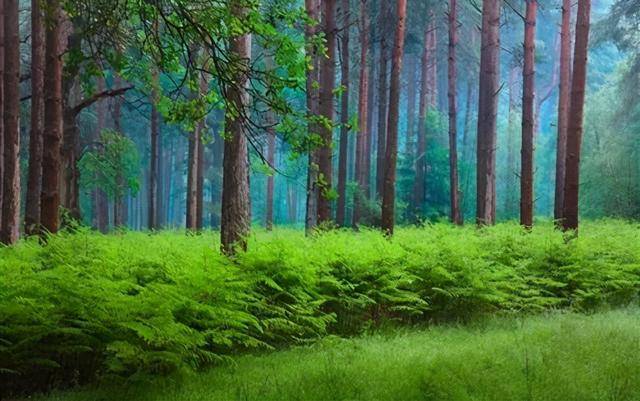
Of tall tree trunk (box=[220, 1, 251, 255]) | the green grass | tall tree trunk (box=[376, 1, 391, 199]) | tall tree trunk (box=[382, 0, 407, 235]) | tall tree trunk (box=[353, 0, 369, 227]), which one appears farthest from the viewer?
tall tree trunk (box=[353, 0, 369, 227])

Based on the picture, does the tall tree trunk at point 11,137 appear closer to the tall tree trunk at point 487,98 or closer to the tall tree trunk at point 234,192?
the tall tree trunk at point 234,192

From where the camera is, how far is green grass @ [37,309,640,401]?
5363mm

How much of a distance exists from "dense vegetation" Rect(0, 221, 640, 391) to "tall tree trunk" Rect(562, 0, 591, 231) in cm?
114

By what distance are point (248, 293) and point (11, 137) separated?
10330 millimetres

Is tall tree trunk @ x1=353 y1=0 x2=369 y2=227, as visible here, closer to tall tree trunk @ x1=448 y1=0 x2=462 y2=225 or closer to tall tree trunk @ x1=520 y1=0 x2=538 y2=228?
tall tree trunk @ x1=448 y1=0 x2=462 y2=225

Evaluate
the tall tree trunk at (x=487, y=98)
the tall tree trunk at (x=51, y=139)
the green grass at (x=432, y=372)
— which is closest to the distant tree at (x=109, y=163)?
the tall tree trunk at (x=51, y=139)

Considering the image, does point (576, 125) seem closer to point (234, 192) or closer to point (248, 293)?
point (234, 192)

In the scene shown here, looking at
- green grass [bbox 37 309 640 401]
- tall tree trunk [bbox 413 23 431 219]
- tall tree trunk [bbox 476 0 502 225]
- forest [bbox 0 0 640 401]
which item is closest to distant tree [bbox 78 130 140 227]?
forest [bbox 0 0 640 401]

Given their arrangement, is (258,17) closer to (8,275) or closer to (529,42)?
(8,275)

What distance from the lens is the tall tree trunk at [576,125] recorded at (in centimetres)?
1405

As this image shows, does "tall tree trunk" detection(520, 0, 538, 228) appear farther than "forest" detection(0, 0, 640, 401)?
Yes

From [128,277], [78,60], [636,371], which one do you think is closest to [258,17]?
[78,60]

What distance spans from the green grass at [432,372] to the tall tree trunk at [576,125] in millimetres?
6867

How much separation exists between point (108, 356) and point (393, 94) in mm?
13297
